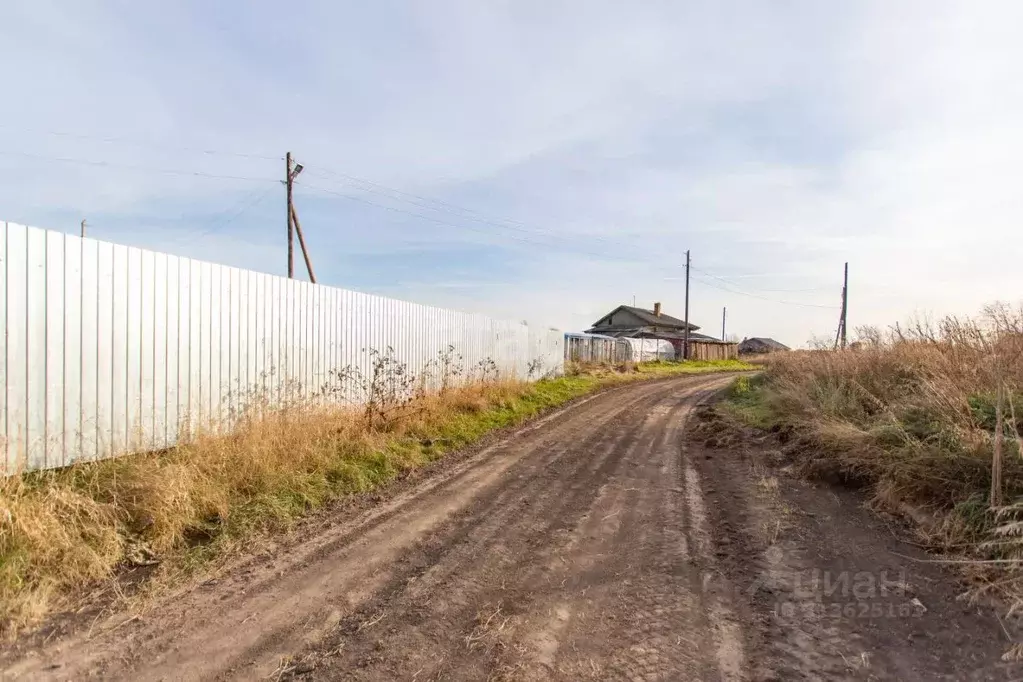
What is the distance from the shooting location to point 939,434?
16.7ft

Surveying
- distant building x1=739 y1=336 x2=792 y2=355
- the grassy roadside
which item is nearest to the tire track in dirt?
the grassy roadside

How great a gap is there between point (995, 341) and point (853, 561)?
3697mm

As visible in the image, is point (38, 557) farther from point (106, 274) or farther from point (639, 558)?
point (639, 558)

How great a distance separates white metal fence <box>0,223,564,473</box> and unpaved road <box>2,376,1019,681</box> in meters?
2.82

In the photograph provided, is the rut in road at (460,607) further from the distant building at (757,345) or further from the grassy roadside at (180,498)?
the distant building at (757,345)

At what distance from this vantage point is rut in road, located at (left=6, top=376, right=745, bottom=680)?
2809 mm

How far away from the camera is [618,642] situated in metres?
3.00

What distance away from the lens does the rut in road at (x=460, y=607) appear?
281 centimetres

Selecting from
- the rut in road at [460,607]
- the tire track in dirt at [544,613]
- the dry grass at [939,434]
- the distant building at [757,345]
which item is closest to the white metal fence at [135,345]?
the rut in road at [460,607]

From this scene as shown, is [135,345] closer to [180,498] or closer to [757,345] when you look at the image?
[180,498]

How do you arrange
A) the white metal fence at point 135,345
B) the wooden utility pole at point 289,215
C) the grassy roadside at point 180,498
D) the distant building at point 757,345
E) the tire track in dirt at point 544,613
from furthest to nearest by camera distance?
the distant building at point 757,345 < the wooden utility pole at point 289,215 < the white metal fence at point 135,345 < the grassy roadside at point 180,498 < the tire track in dirt at point 544,613

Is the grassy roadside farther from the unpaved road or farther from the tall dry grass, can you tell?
the unpaved road

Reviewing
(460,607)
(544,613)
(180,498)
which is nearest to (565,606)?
(544,613)

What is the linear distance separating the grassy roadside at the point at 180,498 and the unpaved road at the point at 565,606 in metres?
0.53
